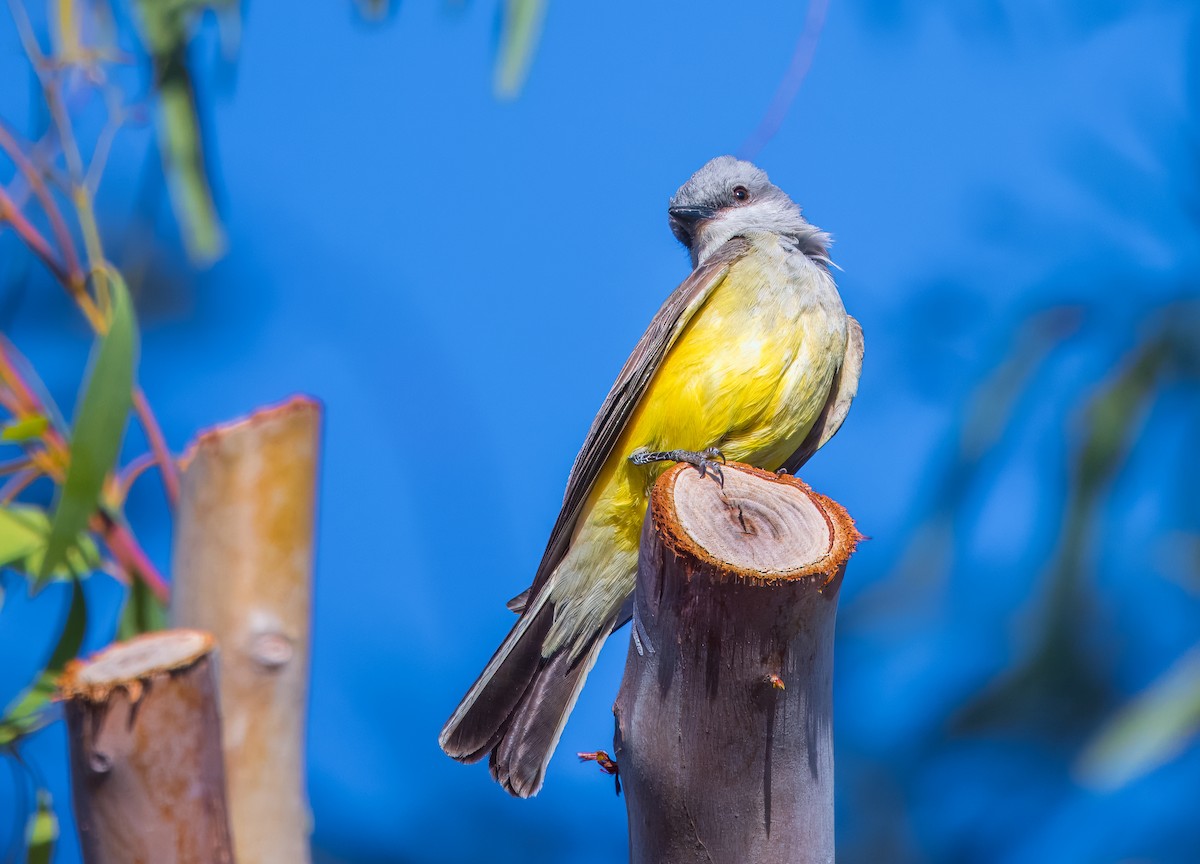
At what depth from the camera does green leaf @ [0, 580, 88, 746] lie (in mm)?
1901

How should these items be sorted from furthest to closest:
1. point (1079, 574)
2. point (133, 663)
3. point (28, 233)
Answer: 1. point (1079, 574)
2. point (28, 233)
3. point (133, 663)

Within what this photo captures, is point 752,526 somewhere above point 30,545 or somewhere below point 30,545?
below

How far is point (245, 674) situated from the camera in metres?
1.83

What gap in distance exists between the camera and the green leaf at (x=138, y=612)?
6.84 ft

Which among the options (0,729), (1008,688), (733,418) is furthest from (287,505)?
(1008,688)

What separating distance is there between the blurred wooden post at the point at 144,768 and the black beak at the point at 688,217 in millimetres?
1205

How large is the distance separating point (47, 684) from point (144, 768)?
2.17ft

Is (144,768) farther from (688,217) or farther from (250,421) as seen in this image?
(688,217)

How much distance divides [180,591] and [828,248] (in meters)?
1.22

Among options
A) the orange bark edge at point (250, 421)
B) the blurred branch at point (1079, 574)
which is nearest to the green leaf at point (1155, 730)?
the blurred branch at point (1079, 574)

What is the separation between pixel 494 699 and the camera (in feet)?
4.97

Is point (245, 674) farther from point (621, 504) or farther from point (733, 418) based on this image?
point (733, 418)

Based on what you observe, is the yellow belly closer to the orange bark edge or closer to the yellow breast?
the yellow breast

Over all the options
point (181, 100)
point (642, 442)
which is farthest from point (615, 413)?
point (181, 100)
